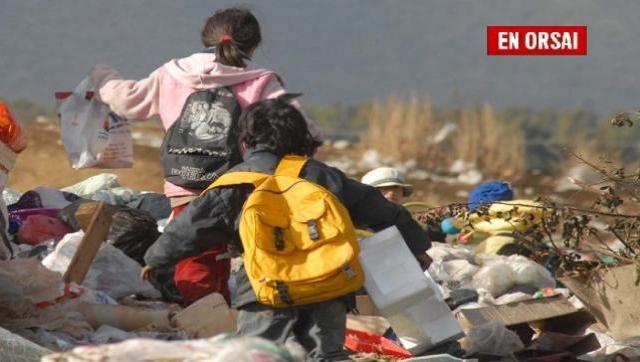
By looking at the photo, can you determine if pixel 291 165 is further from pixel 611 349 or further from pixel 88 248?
pixel 611 349

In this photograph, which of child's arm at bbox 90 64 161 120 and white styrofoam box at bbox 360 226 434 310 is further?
child's arm at bbox 90 64 161 120

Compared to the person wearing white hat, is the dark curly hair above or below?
above

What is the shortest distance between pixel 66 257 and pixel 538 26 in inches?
377

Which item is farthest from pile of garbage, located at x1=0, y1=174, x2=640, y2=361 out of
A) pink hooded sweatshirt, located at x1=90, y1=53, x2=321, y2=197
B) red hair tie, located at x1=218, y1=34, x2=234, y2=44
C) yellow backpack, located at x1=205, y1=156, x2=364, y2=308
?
red hair tie, located at x1=218, y1=34, x2=234, y2=44

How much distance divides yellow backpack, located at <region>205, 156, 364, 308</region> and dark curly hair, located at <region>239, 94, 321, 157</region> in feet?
0.79

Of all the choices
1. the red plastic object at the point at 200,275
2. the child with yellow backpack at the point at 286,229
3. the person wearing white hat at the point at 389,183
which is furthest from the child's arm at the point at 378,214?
the person wearing white hat at the point at 389,183

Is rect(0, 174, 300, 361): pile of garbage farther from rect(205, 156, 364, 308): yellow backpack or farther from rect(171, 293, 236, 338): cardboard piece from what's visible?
rect(205, 156, 364, 308): yellow backpack

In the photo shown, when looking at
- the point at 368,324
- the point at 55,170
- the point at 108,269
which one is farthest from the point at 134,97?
the point at 55,170

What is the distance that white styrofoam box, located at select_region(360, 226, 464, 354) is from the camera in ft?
18.9

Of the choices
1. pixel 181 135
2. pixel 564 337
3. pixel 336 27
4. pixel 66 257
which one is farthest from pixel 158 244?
pixel 336 27

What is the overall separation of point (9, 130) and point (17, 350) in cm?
120

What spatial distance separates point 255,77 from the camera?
6688 mm

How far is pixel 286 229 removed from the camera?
5.37 m

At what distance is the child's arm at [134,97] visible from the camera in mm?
6887
